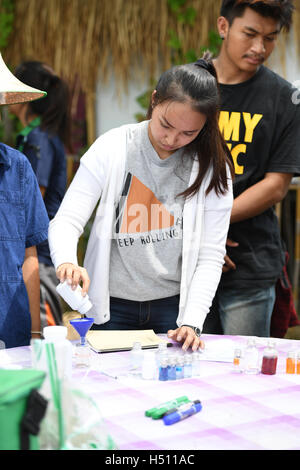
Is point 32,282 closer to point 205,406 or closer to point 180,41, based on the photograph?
point 205,406

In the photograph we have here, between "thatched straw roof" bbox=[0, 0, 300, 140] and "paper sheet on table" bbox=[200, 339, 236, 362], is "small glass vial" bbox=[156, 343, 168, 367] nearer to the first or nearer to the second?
"paper sheet on table" bbox=[200, 339, 236, 362]

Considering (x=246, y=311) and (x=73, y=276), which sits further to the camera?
(x=246, y=311)

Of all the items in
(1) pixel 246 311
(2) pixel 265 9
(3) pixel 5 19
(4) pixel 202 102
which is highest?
(3) pixel 5 19

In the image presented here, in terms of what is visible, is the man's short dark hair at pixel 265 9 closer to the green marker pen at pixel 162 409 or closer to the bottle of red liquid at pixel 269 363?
the bottle of red liquid at pixel 269 363

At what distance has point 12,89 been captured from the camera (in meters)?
1.83

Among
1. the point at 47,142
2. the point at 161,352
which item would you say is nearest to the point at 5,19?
the point at 47,142

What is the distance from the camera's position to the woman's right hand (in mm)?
1734

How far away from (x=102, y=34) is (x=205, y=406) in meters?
4.28

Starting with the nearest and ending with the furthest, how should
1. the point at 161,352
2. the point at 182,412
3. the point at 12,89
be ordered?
1. the point at 182,412
2. the point at 161,352
3. the point at 12,89

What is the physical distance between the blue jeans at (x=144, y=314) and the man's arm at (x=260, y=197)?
49 centimetres

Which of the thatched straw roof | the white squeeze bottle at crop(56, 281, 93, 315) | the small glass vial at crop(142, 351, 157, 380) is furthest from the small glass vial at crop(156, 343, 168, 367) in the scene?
the thatched straw roof

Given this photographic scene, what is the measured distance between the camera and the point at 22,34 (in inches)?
208

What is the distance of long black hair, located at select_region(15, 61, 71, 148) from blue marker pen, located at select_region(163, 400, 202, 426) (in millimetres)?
2051
